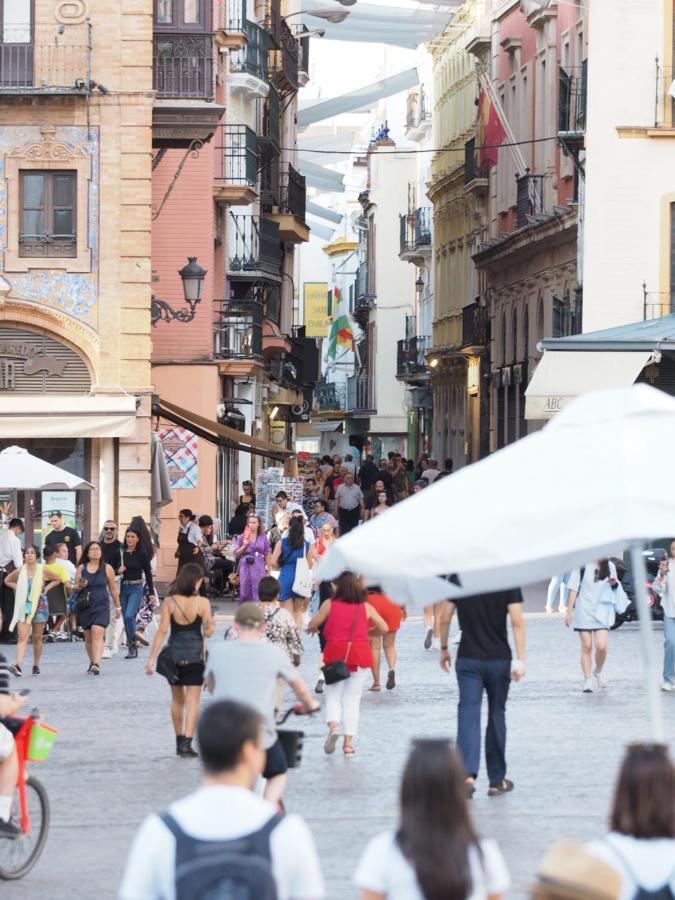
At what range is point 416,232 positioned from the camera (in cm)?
7794

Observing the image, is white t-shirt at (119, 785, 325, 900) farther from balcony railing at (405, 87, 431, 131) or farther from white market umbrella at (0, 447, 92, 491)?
balcony railing at (405, 87, 431, 131)

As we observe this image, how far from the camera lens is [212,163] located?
133ft

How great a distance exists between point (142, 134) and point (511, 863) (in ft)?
71.4

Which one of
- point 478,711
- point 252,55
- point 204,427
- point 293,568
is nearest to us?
point 478,711

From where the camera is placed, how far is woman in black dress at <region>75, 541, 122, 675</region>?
72.0 ft

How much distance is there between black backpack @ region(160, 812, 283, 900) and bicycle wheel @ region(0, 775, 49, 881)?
544 cm

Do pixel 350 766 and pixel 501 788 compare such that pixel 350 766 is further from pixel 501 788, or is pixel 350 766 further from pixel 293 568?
pixel 293 568

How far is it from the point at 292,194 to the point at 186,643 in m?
40.9

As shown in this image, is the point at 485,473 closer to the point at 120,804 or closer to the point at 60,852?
the point at 60,852

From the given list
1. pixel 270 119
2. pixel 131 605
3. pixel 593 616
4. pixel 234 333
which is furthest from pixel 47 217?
pixel 270 119

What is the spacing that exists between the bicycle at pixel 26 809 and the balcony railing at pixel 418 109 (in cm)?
7169

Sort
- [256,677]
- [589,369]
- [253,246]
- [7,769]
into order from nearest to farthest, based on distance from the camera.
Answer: [7,769], [256,677], [589,369], [253,246]

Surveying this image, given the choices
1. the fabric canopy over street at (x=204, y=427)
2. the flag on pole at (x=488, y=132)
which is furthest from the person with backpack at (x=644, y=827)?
the flag on pole at (x=488, y=132)

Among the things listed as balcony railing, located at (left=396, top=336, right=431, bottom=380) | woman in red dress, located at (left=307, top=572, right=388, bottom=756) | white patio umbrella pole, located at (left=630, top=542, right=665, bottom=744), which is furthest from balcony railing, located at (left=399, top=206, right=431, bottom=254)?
white patio umbrella pole, located at (left=630, top=542, right=665, bottom=744)
